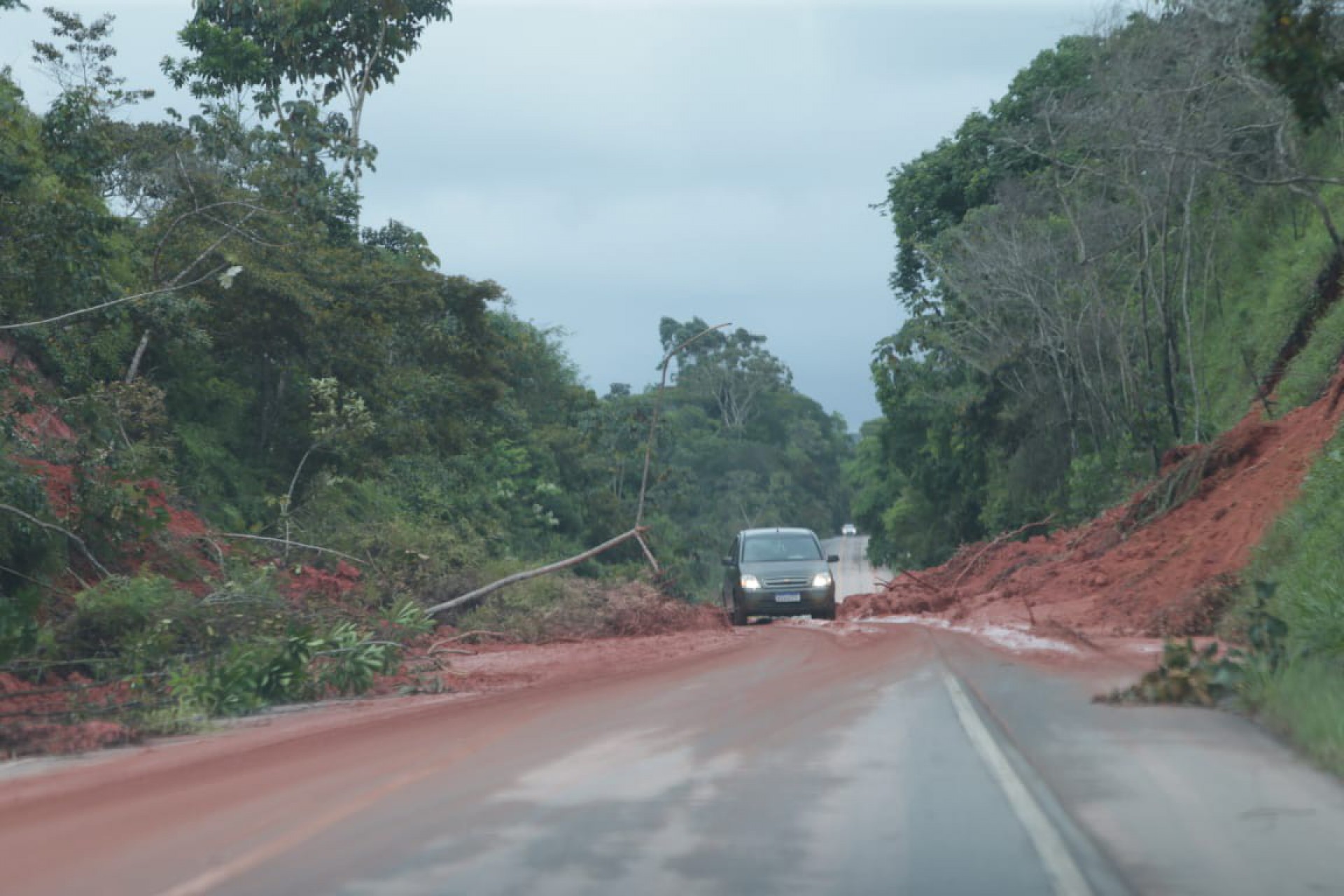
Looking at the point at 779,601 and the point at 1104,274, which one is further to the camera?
the point at 1104,274

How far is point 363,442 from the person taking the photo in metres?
27.4

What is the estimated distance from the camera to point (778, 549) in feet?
82.0

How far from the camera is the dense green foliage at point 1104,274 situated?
24.1 m

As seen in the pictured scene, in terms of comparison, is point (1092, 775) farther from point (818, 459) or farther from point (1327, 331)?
point (818, 459)

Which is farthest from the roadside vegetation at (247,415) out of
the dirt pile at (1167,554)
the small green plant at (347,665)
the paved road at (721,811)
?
the dirt pile at (1167,554)

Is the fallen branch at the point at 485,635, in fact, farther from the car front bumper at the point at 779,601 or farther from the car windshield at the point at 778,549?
the car windshield at the point at 778,549

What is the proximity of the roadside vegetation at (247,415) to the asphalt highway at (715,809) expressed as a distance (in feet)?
10.7

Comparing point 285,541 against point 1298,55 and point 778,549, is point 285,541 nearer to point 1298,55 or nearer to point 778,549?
point 778,549

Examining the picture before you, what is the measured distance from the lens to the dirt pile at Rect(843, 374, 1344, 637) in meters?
17.0

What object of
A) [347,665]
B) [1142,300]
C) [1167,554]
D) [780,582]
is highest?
[1142,300]

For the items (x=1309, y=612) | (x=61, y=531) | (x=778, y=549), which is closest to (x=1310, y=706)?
(x=1309, y=612)

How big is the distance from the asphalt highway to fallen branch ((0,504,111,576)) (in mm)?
6194

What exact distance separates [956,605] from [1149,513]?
3988 mm

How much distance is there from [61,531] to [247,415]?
41.8ft
